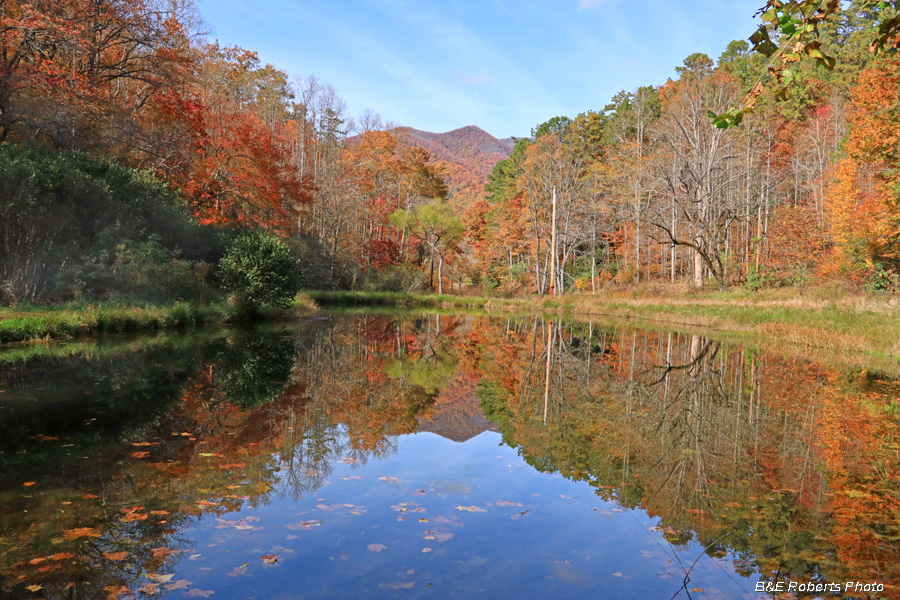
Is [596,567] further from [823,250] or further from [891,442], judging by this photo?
[823,250]

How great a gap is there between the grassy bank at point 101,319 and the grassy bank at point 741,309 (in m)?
14.2

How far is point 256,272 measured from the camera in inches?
795

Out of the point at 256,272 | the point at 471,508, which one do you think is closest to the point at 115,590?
the point at 471,508

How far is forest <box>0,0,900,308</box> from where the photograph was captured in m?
16.0

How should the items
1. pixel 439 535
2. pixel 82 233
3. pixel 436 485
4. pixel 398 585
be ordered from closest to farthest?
pixel 398 585 → pixel 439 535 → pixel 436 485 → pixel 82 233

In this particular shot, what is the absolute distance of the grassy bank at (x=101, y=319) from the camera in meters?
13.3

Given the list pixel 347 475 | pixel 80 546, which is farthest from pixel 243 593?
pixel 347 475

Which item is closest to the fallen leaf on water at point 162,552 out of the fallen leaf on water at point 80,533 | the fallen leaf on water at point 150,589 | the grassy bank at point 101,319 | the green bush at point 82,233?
the fallen leaf on water at point 150,589

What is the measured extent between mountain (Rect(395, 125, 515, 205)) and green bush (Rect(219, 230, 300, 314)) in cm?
3429

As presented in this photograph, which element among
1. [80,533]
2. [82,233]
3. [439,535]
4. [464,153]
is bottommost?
[439,535]

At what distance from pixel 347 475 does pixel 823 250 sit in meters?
35.6

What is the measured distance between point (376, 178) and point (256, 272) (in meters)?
31.6

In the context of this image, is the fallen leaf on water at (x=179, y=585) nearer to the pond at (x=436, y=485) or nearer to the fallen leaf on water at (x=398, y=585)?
the pond at (x=436, y=485)

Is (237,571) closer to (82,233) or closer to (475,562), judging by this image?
(475,562)
